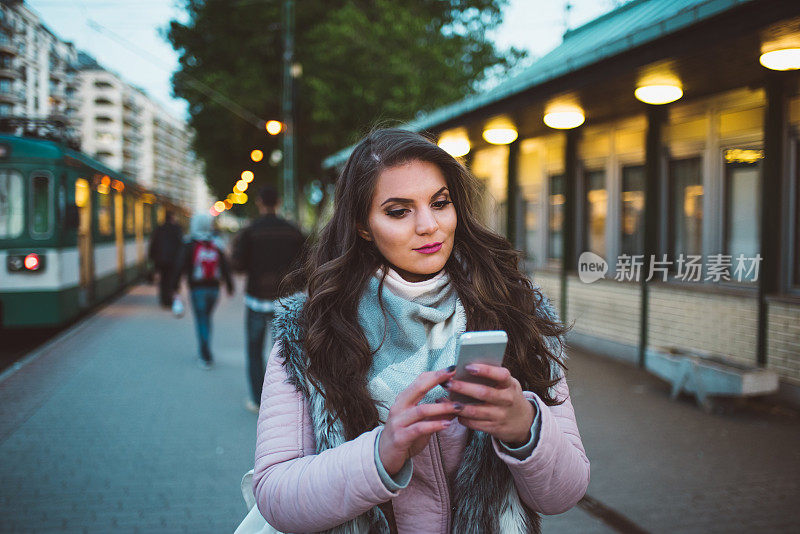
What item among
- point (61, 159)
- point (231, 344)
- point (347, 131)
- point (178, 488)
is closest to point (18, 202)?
point (61, 159)

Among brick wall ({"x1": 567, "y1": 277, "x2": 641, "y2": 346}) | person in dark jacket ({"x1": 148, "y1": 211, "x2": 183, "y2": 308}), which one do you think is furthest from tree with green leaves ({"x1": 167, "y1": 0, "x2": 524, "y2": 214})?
brick wall ({"x1": 567, "y1": 277, "x2": 641, "y2": 346})

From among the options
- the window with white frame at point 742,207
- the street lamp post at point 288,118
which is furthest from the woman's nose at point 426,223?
the street lamp post at point 288,118

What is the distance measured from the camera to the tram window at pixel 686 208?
28.5ft

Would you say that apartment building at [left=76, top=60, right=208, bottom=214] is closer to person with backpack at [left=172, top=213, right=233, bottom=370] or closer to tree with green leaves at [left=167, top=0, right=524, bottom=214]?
person with backpack at [left=172, top=213, right=233, bottom=370]

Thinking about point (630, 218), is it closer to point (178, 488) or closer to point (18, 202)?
point (178, 488)

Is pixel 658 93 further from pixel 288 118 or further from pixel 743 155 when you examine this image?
pixel 288 118

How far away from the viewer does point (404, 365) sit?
1.68 meters

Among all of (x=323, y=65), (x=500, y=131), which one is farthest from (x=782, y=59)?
(x=323, y=65)

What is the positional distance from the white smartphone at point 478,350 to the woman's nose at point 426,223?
0.44 meters

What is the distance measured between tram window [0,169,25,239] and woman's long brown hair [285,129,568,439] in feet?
32.8

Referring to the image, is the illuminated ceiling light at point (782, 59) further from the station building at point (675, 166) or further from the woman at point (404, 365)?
the woman at point (404, 365)

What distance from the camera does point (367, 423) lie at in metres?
1.64

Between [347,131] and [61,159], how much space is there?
521 inches

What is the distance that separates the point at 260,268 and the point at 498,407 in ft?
18.3
